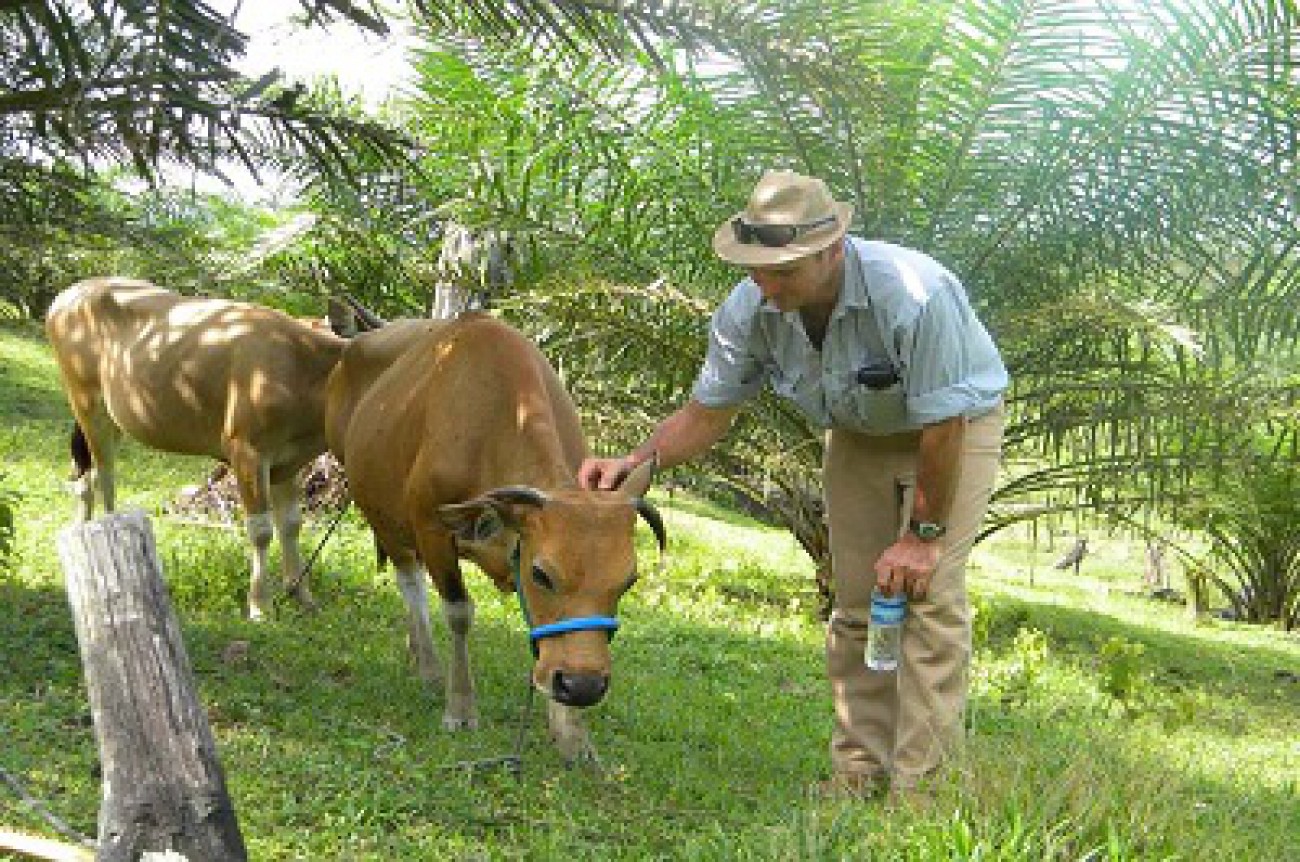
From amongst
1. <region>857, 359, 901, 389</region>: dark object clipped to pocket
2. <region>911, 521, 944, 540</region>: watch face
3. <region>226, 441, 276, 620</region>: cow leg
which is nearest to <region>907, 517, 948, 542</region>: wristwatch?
<region>911, 521, 944, 540</region>: watch face

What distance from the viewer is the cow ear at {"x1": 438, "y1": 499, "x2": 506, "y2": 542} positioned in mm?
4926

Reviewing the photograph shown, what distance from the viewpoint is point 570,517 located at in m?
4.66

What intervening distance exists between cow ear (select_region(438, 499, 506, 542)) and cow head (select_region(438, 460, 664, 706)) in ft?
0.05

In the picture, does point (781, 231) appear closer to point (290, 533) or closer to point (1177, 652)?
point (290, 533)

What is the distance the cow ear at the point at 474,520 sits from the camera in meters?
4.93

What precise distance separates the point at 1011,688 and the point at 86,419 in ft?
17.8

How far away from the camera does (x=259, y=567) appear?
7.32 m

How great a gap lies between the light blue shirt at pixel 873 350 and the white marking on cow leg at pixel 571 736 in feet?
3.99

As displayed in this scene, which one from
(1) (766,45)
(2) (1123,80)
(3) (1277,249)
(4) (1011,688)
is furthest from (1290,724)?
(1) (766,45)

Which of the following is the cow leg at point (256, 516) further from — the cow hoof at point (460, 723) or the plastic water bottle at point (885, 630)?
the plastic water bottle at point (885, 630)

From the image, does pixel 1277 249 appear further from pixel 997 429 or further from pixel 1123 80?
pixel 997 429

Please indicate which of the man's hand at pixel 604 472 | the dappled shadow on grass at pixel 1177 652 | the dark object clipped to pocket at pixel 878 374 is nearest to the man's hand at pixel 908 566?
the dark object clipped to pocket at pixel 878 374

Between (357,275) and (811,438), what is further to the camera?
(357,275)

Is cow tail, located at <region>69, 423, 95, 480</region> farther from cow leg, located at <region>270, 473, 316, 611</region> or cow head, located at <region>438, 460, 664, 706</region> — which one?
cow head, located at <region>438, 460, 664, 706</region>
